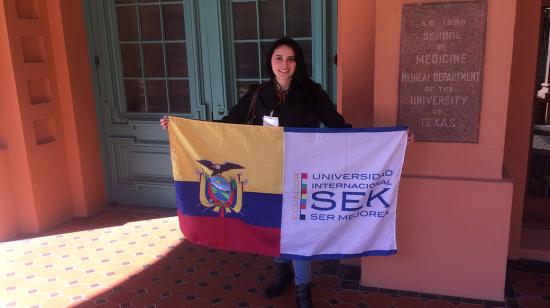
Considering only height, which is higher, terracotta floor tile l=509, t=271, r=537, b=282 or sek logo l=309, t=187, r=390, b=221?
sek logo l=309, t=187, r=390, b=221

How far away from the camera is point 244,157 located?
3051 millimetres

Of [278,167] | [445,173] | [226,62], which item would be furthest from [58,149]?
[445,173]

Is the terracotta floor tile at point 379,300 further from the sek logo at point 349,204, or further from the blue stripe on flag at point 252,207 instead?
the blue stripe on flag at point 252,207

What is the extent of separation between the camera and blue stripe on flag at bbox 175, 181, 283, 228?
10.1ft

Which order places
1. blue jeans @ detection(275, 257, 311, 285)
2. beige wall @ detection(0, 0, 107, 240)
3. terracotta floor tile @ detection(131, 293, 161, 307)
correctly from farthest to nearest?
beige wall @ detection(0, 0, 107, 240) < terracotta floor tile @ detection(131, 293, 161, 307) < blue jeans @ detection(275, 257, 311, 285)

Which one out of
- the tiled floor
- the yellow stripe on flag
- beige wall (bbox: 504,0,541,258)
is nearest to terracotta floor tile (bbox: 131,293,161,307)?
the tiled floor

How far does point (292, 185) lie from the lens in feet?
9.96

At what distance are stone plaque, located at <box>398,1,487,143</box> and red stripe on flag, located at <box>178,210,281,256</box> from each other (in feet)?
3.65

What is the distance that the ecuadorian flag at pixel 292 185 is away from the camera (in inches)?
116

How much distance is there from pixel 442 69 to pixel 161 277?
7.95ft

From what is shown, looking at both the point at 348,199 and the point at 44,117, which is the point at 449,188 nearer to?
the point at 348,199

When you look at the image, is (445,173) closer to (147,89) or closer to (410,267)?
(410,267)

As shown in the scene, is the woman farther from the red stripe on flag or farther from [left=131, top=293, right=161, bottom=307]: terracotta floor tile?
[left=131, top=293, right=161, bottom=307]: terracotta floor tile

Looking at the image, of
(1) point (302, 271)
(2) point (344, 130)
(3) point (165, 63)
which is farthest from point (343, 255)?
(3) point (165, 63)
